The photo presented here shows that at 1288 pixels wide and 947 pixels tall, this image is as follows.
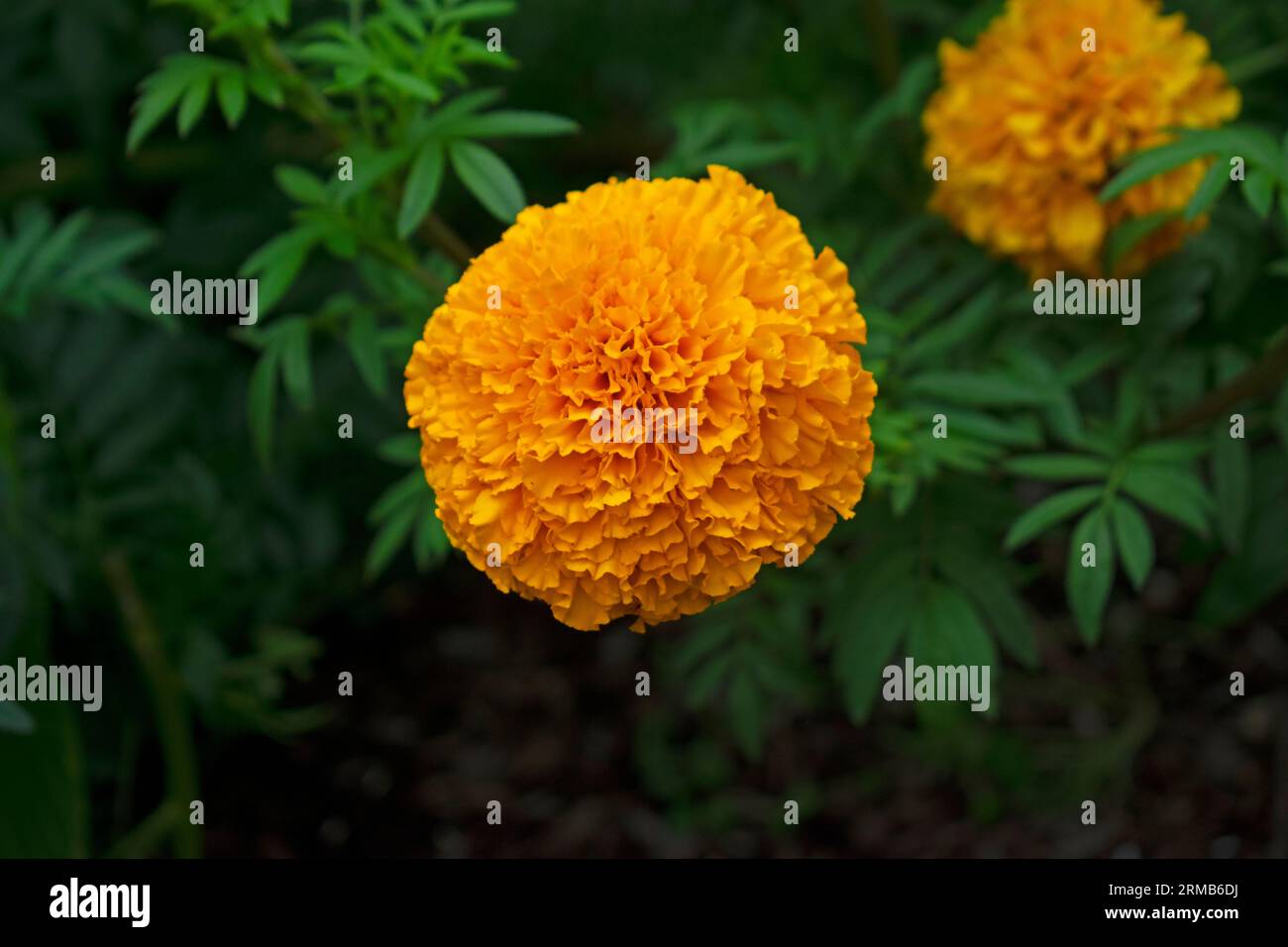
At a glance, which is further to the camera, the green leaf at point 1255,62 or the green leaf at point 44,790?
the green leaf at point 44,790

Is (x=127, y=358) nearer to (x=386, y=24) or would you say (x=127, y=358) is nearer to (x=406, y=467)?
(x=406, y=467)

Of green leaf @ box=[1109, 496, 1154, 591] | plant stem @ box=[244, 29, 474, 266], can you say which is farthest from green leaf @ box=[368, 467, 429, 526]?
green leaf @ box=[1109, 496, 1154, 591]

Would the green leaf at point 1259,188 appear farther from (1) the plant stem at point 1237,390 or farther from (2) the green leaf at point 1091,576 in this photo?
(2) the green leaf at point 1091,576

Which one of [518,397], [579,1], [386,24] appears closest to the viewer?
[518,397]

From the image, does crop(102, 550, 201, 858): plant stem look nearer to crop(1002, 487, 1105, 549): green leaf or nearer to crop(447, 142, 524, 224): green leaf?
crop(447, 142, 524, 224): green leaf

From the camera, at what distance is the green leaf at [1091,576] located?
1.89 m

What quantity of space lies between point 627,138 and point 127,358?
1657 mm

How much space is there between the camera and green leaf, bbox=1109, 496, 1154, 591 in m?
1.87

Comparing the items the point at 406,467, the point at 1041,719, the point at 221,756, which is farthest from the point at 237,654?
the point at 1041,719

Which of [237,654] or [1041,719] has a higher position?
[237,654]

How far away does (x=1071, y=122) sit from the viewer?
2127 mm

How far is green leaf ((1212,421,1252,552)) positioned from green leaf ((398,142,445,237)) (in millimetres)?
1445

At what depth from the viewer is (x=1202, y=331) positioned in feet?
8.53

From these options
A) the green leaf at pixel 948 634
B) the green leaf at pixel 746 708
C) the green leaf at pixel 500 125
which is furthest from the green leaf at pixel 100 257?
the green leaf at pixel 948 634
